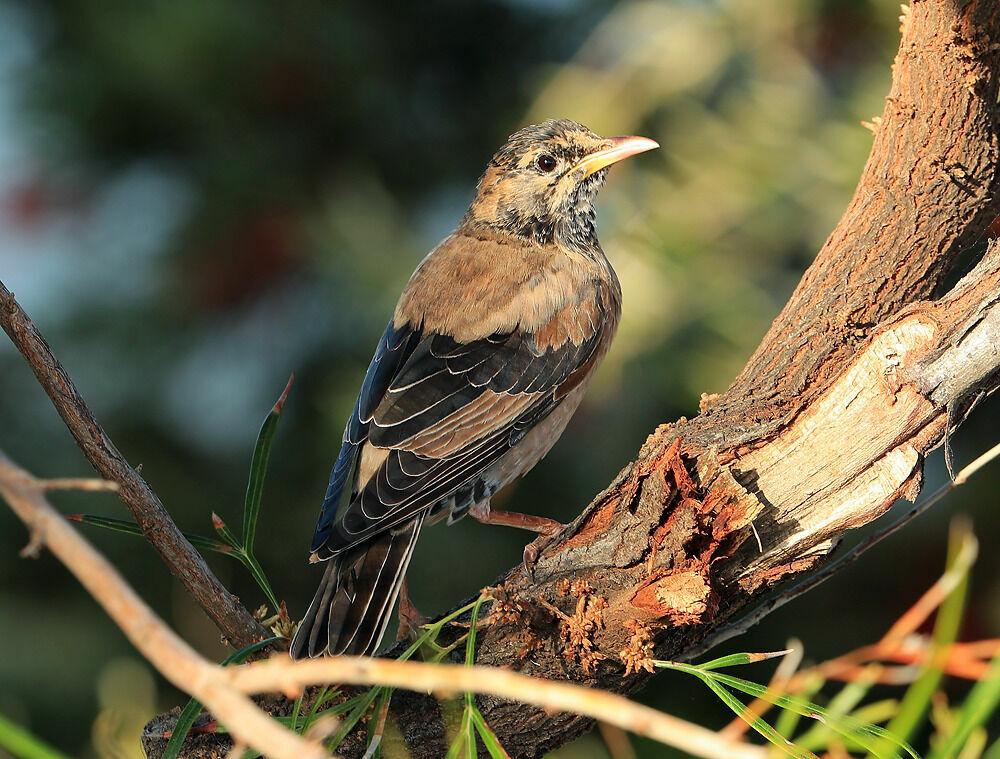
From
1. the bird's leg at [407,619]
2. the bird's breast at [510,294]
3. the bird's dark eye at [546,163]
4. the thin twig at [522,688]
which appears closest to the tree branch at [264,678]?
the thin twig at [522,688]

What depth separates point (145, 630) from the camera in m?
0.92

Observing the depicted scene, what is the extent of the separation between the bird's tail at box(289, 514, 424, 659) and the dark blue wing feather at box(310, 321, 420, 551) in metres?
0.17

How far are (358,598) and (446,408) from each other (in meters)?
0.70

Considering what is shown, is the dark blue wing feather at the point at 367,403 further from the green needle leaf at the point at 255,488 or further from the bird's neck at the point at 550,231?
the bird's neck at the point at 550,231

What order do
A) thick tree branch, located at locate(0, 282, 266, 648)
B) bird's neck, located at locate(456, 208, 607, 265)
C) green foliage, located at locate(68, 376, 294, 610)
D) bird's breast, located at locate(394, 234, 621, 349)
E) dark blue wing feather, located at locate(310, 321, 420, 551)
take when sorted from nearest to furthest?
thick tree branch, located at locate(0, 282, 266, 648) → green foliage, located at locate(68, 376, 294, 610) → dark blue wing feather, located at locate(310, 321, 420, 551) → bird's breast, located at locate(394, 234, 621, 349) → bird's neck, located at locate(456, 208, 607, 265)

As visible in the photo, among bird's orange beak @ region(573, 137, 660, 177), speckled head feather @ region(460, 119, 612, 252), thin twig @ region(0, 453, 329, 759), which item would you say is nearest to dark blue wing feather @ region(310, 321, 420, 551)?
speckled head feather @ region(460, 119, 612, 252)

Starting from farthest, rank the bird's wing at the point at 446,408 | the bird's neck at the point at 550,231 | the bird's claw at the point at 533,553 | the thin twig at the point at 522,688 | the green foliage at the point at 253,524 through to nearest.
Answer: the bird's neck at the point at 550,231 → the bird's wing at the point at 446,408 → the green foliage at the point at 253,524 → the bird's claw at the point at 533,553 → the thin twig at the point at 522,688

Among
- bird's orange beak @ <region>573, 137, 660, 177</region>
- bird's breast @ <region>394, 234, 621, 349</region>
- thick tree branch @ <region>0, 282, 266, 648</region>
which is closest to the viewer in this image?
thick tree branch @ <region>0, 282, 266, 648</region>

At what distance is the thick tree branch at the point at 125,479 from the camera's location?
204 cm

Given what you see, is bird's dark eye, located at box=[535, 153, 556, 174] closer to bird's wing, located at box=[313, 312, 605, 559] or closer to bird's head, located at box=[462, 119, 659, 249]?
bird's head, located at box=[462, 119, 659, 249]

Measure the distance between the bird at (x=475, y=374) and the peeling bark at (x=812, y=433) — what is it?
0.47 meters

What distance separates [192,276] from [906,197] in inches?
149

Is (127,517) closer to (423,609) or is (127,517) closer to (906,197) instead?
(423,609)

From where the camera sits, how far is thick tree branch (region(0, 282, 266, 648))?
204cm
